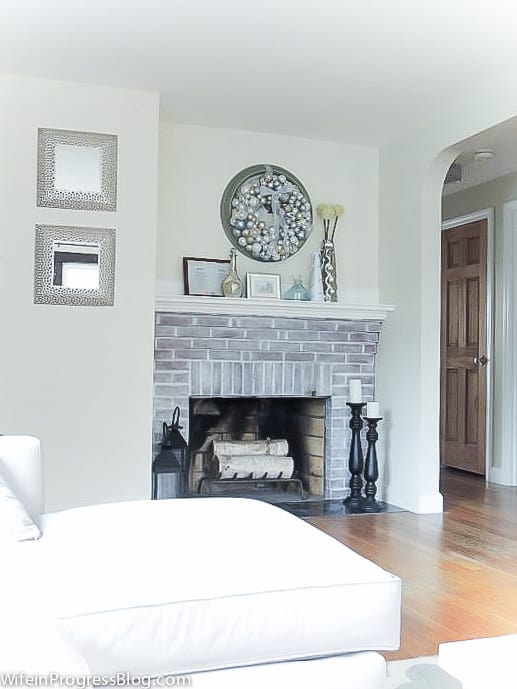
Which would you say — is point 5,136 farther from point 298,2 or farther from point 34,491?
point 34,491

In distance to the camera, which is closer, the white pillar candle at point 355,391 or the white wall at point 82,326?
the white wall at point 82,326

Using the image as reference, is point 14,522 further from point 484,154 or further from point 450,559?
point 484,154

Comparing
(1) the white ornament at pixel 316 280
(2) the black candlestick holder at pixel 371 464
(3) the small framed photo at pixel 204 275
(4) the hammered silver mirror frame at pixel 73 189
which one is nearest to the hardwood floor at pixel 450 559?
(2) the black candlestick holder at pixel 371 464

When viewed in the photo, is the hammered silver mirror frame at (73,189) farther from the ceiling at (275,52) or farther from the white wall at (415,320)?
the white wall at (415,320)

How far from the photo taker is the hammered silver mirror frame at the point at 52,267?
165 inches

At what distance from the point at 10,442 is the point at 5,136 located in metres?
2.23

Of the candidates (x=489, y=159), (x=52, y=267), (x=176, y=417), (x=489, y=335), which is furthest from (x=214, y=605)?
(x=489, y=335)

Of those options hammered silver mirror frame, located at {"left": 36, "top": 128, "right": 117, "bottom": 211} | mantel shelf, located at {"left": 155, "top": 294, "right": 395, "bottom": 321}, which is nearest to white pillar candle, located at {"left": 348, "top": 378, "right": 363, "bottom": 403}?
mantel shelf, located at {"left": 155, "top": 294, "right": 395, "bottom": 321}

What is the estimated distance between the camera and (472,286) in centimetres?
646

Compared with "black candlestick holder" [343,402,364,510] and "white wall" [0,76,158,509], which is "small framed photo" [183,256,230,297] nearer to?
"white wall" [0,76,158,509]

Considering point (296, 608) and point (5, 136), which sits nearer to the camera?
point (296, 608)

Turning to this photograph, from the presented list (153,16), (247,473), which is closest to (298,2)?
(153,16)

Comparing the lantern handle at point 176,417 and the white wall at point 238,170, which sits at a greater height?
the white wall at point 238,170

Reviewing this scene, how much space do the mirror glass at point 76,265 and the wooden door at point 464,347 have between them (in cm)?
332
